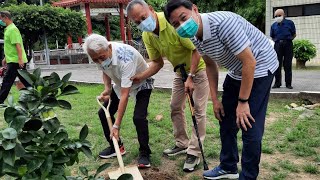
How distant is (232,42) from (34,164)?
1432 mm

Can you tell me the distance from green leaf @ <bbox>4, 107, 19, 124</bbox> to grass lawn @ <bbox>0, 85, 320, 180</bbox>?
1.99 metres

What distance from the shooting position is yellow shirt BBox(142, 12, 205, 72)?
3182mm

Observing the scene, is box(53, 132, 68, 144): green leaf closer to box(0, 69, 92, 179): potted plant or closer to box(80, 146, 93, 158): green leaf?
box(0, 69, 92, 179): potted plant

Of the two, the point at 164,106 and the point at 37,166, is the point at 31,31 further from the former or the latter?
the point at 37,166

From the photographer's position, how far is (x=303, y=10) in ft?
44.1

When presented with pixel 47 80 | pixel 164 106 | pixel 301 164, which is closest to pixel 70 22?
pixel 164 106

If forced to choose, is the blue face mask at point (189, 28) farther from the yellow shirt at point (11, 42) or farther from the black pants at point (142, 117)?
the yellow shirt at point (11, 42)

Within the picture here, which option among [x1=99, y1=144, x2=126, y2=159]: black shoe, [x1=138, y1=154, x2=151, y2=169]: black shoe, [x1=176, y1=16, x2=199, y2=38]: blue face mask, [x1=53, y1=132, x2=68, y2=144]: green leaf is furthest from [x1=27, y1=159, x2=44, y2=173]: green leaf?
[x1=99, y1=144, x2=126, y2=159]: black shoe

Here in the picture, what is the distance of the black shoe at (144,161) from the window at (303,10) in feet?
38.4

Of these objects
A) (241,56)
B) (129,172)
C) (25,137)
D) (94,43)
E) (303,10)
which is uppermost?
(303,10)

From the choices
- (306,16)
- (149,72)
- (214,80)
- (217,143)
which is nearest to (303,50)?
(306,16)

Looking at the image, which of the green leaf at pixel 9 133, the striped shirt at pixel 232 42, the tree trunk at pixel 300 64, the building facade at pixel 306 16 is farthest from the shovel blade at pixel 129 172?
the building facade at pixel 306 16

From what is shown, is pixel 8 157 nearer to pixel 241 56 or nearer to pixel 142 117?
pixel 241 56

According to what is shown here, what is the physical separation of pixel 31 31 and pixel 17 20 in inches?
48.2
